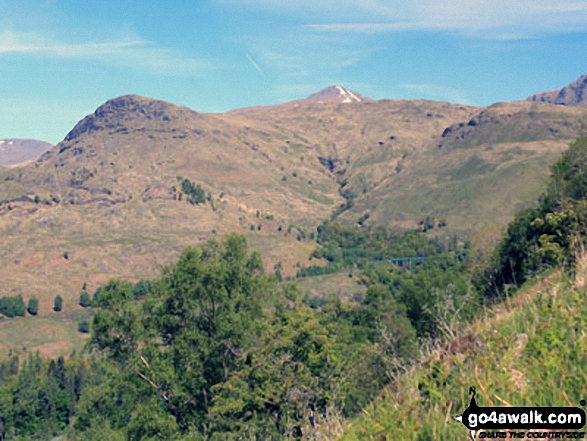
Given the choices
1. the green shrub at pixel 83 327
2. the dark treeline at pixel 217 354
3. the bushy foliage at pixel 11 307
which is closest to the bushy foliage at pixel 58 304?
the bushy foliage at pixel 11 307

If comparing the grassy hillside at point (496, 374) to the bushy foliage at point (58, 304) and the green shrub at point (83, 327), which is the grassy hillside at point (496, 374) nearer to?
the green shrub at point (83, 327)

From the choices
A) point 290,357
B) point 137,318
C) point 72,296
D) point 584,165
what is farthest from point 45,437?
point 72,296

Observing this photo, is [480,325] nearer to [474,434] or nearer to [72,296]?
[474,434]

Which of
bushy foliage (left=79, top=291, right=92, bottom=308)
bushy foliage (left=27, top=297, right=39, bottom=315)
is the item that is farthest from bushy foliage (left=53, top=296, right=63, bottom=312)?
bushy foliage (left=79, top=291, right=92, bottom=308)

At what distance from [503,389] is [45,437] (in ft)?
312

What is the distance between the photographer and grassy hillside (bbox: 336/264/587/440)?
16.0 ft

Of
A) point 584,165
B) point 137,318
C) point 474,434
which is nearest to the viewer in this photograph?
point 474,434

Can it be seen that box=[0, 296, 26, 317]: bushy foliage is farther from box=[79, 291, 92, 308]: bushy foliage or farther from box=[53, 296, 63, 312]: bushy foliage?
box=[79, 291, 92, 308]: bushy foliage

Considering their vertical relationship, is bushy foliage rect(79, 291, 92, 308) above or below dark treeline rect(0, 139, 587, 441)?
below

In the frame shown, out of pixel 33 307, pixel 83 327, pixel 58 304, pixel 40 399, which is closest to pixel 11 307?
pixel 33 307

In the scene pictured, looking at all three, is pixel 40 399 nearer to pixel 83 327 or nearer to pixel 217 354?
pixel 83 327

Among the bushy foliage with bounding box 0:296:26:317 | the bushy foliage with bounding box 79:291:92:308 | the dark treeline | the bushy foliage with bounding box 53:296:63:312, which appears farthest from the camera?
the bushy foliage with bounding box 79:291:92:308

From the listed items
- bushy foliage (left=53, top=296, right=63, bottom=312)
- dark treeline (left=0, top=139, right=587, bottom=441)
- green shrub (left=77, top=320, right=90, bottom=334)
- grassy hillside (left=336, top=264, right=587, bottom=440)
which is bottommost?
green shrub (left=77, top=320, right=90, bottom=334)

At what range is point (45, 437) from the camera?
85.9m
